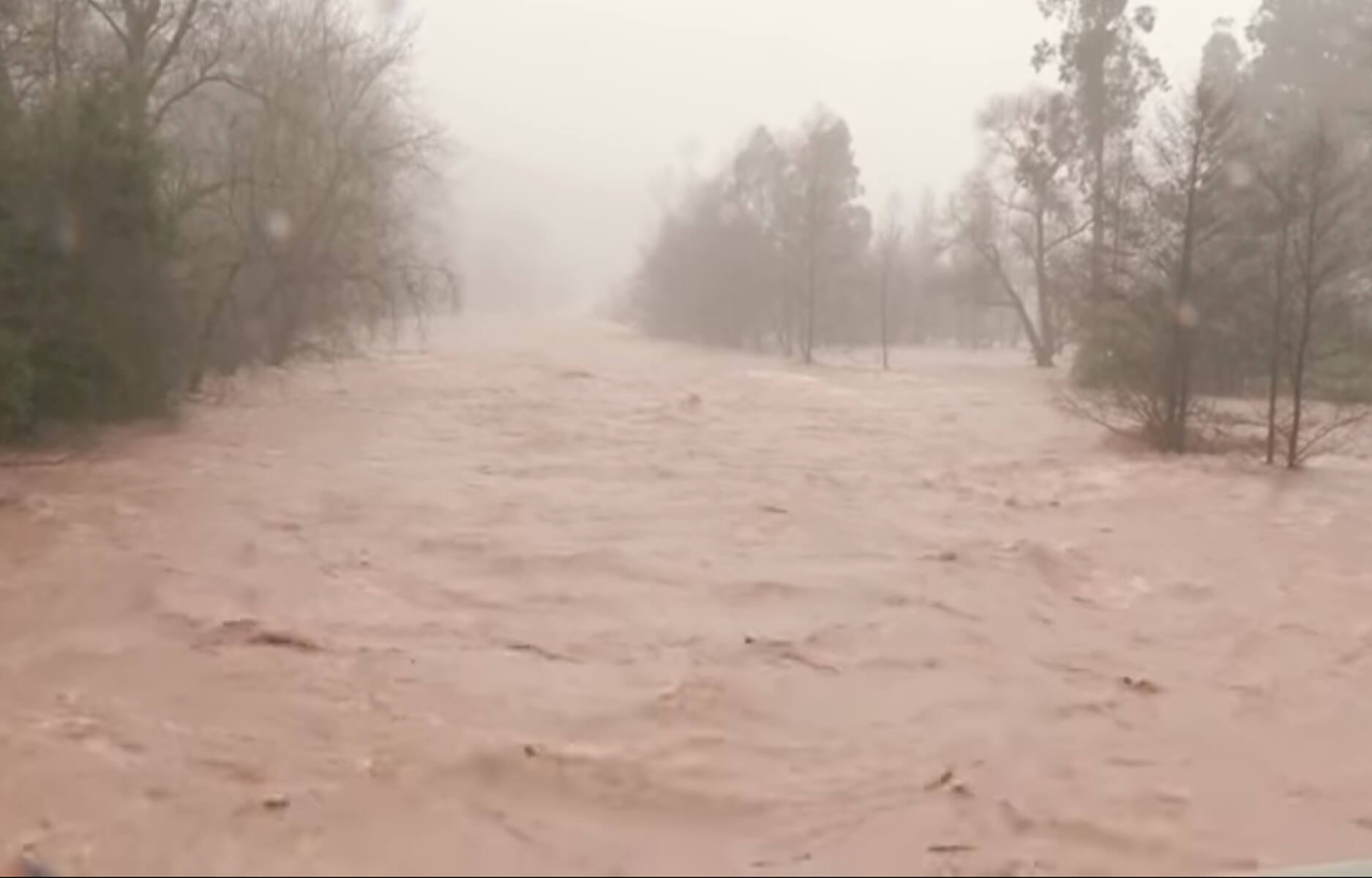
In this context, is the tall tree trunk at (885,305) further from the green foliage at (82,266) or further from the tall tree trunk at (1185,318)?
the green foliage at (82,266)

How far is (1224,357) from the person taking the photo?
71.7 feet

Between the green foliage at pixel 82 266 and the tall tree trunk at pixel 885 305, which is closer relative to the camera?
the green foliage at pixel 82 266

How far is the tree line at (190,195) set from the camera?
18.3m

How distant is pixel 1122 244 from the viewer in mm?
23000

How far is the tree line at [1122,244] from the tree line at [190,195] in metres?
15.8

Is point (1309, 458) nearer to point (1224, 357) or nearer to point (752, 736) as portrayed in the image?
point (1224, 357)

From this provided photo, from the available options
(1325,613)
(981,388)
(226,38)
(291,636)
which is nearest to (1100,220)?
(981,388)

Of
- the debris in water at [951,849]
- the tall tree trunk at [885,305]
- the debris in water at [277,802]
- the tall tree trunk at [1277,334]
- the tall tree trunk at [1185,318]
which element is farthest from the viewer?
the tall tree trunk at [885,305]

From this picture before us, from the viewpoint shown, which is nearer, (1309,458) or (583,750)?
(583,750)

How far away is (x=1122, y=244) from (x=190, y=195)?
1593 cm

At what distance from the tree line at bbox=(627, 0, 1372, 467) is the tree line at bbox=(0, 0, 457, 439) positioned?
15.8 meters

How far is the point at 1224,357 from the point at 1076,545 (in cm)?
972

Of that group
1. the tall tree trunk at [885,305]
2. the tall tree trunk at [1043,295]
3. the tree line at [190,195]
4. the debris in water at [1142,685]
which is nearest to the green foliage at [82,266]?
the tree line at [190,195]

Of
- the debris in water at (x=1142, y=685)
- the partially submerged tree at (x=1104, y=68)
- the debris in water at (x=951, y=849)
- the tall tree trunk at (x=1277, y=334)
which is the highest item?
the partially submerged tree at (x=1104, y=68)
